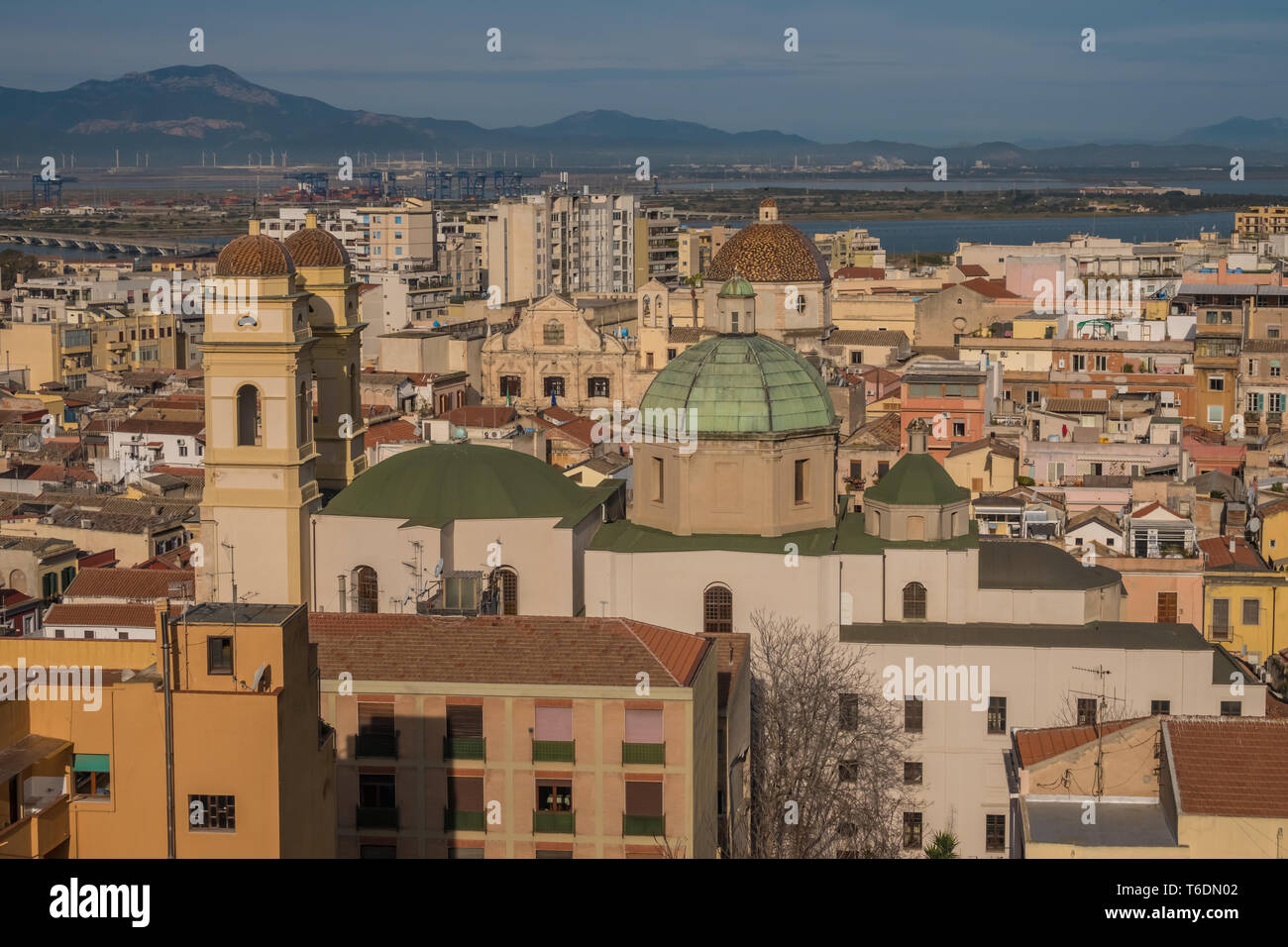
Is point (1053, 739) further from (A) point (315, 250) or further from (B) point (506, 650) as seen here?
(A) point (315, 250)

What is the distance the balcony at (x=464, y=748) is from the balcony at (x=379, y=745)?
535mm

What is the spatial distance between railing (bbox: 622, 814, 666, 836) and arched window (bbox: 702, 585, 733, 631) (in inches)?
267

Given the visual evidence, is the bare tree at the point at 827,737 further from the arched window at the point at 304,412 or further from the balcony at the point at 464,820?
the arched window at the point at 304,412

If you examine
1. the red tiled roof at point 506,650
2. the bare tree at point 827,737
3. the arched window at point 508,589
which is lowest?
the bare tree at point 827,737

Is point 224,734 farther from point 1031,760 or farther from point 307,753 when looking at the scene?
point 1031,760

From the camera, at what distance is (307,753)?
15195mm

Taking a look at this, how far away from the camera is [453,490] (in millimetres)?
26844

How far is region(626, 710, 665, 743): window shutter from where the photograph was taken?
20.1 meters

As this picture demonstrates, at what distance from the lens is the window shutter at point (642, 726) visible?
20.1m

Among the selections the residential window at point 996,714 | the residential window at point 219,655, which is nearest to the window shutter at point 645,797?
the residential window at point 219,655

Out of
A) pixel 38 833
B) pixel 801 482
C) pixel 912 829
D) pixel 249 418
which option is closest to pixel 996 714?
pixel 912 829

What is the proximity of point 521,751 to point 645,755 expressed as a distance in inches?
49.9

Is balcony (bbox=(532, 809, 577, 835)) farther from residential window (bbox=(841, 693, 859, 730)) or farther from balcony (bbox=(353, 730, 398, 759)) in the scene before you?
residential window (bbox=(841, 693, 859, 730))

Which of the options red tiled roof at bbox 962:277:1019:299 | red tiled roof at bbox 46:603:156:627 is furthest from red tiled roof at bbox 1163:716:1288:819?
red tiled roof at bbox 962:277:1019:299
